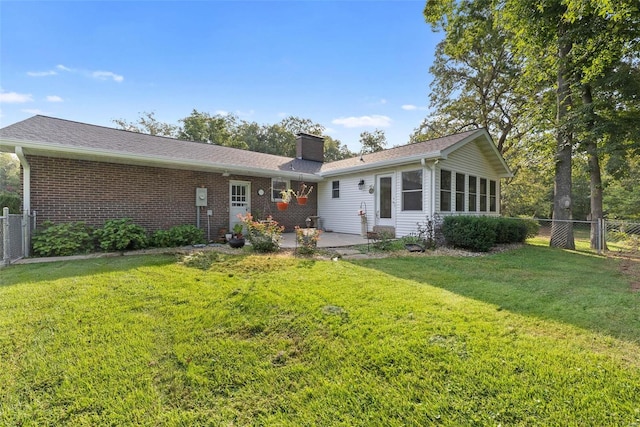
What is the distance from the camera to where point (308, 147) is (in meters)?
15.3

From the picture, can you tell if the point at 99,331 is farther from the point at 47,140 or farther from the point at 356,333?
the point at 47,140

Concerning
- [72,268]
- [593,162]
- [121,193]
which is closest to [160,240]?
[121,193]

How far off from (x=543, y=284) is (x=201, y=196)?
885 cm

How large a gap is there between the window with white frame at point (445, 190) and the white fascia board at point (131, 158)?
5.63m

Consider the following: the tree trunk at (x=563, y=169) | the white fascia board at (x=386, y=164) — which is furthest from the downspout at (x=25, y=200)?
the tree trunk at (x=563, y=169)

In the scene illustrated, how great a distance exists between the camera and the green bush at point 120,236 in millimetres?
6852

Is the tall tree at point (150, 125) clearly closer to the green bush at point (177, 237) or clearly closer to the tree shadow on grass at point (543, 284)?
the green bush at point (177, 237)

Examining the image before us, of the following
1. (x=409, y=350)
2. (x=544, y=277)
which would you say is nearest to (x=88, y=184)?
(x=409, y=350)

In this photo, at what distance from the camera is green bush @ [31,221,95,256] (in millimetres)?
6355

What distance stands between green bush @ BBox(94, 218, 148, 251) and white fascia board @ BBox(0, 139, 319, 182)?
1.69 metres

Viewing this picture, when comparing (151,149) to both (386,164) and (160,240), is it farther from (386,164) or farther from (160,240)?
(386,164)

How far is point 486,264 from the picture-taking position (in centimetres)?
621

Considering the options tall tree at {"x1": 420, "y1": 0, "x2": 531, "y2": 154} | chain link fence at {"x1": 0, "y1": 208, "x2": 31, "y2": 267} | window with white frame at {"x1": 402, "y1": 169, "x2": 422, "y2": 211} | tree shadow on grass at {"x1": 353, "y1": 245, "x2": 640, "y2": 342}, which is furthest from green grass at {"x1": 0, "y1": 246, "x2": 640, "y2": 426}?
tall tree at {"x1": 420, "y1": 0, "x2": 531, "y2": 154}

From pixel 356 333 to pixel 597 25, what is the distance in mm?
11459
